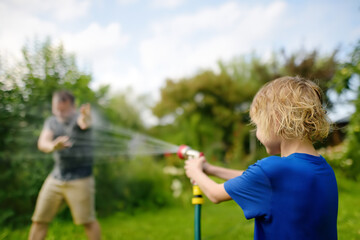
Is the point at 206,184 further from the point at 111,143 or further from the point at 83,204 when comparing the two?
the point at 111,143

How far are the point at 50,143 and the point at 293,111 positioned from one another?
242 centimetres

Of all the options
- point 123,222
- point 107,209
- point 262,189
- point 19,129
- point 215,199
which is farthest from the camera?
point 107,209

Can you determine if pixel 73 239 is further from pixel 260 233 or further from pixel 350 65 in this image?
pixel 350 65

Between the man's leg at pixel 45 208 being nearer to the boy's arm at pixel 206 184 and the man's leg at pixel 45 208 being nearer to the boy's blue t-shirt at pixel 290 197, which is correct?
the boy's arm at pixel 206 184

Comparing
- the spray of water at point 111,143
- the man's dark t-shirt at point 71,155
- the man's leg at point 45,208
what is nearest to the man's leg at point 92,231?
the man's leg at point 45,208

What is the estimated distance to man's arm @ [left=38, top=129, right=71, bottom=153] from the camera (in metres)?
2.63

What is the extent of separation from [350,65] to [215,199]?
2766mm

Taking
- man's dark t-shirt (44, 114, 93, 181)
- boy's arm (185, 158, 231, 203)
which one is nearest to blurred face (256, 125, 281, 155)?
boy's arm (185, 158, 231, 203)

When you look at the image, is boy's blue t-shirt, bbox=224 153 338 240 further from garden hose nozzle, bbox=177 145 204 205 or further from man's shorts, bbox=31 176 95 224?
man's shorts, bbox=31 176 95 224

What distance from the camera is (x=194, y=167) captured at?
158 cm

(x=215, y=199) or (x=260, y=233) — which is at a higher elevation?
(x=215, y=199)

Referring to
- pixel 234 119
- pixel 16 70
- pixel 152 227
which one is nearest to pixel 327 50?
pixel 234 119

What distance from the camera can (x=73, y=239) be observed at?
3549mm

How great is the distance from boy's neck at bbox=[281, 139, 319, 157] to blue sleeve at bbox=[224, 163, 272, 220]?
217mm
